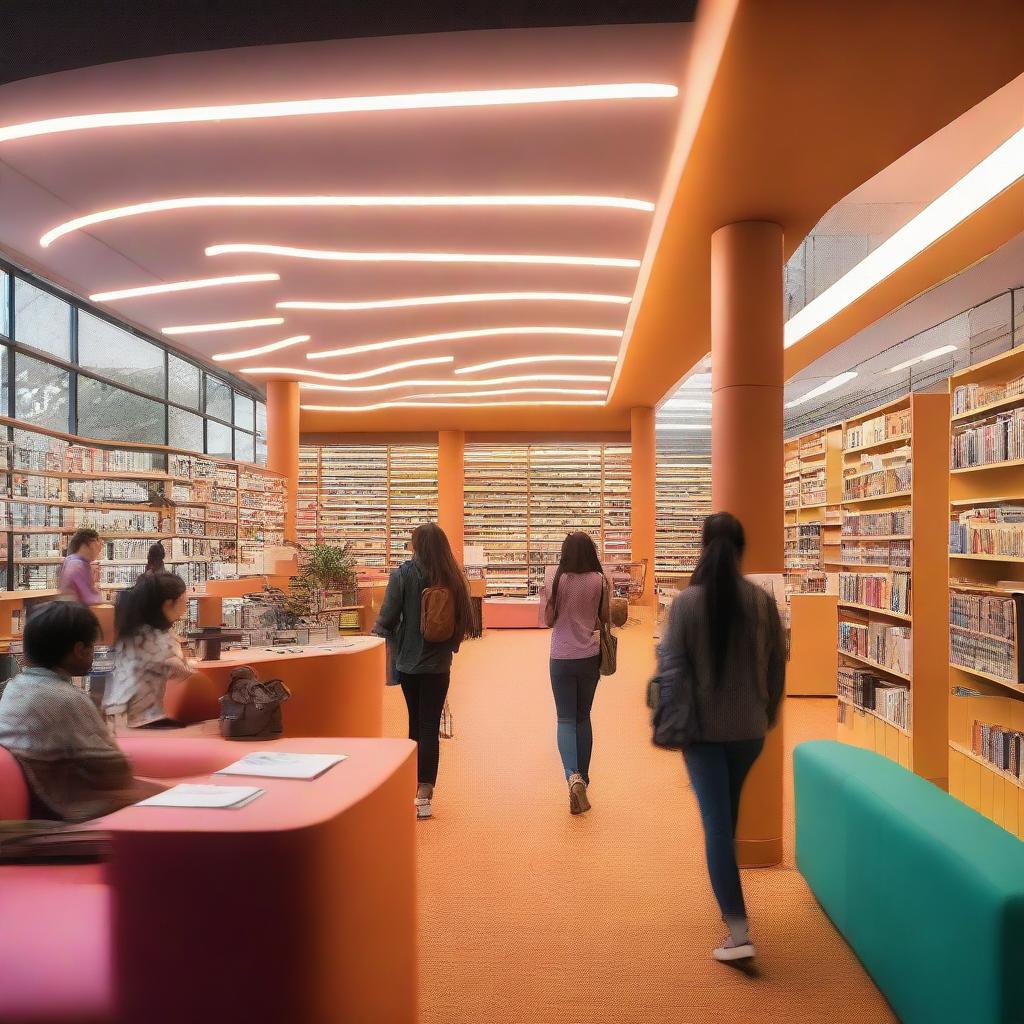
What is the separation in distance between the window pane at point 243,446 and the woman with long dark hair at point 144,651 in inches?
423

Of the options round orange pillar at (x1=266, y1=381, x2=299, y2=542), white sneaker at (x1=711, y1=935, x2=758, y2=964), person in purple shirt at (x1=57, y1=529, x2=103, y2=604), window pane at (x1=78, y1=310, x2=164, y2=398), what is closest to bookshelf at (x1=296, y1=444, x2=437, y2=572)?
round orange pillar at (x1=266, y1=381, x2=299, y2=542)

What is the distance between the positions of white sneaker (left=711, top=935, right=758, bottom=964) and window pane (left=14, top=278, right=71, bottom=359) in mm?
8196

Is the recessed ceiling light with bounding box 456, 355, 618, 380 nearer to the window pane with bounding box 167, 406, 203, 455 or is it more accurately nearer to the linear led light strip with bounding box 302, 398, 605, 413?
the linear led light strip with bounding box 302, 398, 605, 413

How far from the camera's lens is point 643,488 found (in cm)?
1623

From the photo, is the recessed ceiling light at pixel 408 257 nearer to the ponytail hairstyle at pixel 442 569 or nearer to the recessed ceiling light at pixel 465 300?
the recessed ceiling light at pixel 465 300

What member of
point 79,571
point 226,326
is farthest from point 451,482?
point 79,571

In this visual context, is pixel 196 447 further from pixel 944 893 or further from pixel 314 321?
pixel 944 893

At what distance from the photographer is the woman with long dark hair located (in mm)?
4141

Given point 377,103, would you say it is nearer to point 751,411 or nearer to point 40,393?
point 751,411

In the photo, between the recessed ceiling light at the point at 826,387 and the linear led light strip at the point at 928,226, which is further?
the recessed ceiling light at the point at 826,387

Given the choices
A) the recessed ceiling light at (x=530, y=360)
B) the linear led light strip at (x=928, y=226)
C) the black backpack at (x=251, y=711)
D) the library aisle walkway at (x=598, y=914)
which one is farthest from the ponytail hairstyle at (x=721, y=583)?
the recessed ceiling light at (x=530, y=360)

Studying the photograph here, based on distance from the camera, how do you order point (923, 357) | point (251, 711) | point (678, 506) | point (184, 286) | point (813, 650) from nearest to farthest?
1. point (251, 711)
2. point (184, 286)
3. point (813, 650)
4. point (923, 357)
5. point (678, 506)

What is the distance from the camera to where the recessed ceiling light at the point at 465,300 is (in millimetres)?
8078

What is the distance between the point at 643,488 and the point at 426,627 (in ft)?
39.5
